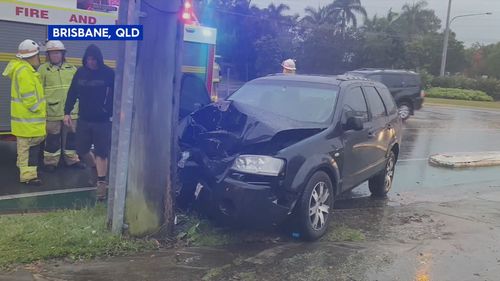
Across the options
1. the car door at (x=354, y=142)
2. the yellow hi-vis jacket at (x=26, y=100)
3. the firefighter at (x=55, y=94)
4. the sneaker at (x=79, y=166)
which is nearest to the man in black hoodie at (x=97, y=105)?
the yellow hi-vis jacket at (x=26, y=100)

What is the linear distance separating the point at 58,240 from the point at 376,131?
4.33m

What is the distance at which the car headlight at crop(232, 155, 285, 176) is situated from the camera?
5.16 metres

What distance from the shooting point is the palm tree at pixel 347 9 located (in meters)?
62.3

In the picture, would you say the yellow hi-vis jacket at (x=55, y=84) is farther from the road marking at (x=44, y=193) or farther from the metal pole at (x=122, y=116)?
the metal pole at (x=122, y=116)

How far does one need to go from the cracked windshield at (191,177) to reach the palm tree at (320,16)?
51.0m

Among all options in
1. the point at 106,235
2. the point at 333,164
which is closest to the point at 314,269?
the point at 333,164

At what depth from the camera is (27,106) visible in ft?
24.1

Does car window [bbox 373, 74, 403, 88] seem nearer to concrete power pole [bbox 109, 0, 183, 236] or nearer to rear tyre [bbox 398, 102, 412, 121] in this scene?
rear tyre [bbox 398, 102, 412, 121]

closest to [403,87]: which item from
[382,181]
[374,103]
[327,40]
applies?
[382,181]

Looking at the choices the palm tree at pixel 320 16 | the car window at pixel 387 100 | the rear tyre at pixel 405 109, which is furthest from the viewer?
the palm tree at pixel 320 16

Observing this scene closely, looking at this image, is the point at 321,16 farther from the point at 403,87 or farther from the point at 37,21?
the point at 37,21

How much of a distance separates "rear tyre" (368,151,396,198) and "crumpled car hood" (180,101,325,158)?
241 cm

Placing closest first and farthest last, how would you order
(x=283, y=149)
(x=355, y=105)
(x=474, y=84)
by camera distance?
(x=283, y=149) → (x=355, y=105) → (x=474, y=84)

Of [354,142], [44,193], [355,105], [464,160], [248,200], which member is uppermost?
[355,105]
